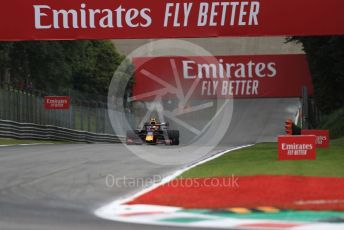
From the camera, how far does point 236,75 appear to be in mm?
51219

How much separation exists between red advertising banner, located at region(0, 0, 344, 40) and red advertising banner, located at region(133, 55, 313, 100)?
33385mm

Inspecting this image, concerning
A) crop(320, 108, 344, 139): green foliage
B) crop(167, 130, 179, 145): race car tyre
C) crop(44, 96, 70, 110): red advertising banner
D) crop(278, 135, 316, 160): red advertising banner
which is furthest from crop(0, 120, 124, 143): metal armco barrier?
crop(278, 135, 316, 160): red advertising banner

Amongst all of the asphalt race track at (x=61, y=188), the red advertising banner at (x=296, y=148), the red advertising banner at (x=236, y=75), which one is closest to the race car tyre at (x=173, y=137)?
the asphalt race track at (x=61, y=188)

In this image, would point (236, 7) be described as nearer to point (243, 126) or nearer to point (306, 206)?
point (306, 206)

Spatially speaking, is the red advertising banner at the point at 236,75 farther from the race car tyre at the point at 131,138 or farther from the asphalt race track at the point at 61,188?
the asphalt race track at the point at 61,188

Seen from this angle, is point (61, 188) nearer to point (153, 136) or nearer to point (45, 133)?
point (153, 136)

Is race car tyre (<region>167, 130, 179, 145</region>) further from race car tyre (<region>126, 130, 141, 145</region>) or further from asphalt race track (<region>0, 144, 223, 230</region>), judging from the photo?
asphalt race track (<region>0, 144, 223, 230</region>)

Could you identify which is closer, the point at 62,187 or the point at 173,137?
the point at 62,187

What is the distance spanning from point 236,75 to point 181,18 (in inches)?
1365

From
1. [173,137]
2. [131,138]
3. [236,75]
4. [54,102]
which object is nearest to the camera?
[131,138]

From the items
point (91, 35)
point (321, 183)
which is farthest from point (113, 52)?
point (321, 183)

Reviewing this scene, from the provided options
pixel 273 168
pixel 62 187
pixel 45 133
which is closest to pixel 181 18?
pixel 273 168

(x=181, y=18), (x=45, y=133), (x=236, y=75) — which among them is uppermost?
(x=181, y=18)

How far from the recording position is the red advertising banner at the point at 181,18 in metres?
16.8
